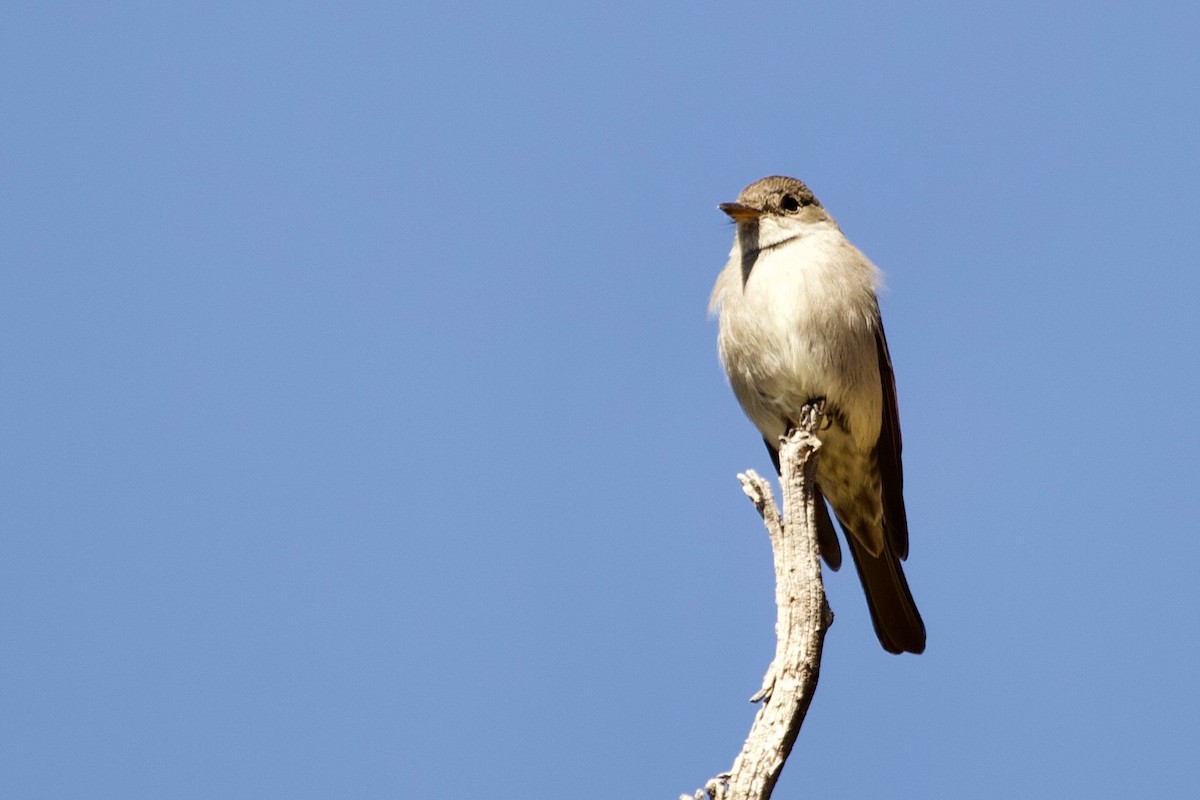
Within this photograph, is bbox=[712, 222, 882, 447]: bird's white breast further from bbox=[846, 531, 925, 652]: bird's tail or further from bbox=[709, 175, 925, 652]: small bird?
bbox=[846, 531, 925, 652]: bird's tail

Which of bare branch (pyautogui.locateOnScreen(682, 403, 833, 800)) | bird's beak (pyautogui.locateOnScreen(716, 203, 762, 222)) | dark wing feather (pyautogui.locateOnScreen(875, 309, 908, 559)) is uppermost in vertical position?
bird's beak (pyautogui.locateOnScreen(716, 203, 762, 222))

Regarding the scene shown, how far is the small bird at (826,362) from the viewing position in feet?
22.7

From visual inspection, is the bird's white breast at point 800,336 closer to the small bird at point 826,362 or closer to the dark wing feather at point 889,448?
the small bird at point 826,362

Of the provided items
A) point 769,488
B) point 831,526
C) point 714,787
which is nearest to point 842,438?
point 831,526

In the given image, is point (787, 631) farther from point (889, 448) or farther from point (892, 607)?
point (889, 448)

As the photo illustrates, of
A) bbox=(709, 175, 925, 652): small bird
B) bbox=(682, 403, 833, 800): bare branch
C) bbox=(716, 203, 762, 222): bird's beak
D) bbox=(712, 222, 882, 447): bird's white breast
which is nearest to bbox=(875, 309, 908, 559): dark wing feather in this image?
bbox=(709, 175, 925, 652): small bird

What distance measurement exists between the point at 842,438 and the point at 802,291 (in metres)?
0.80

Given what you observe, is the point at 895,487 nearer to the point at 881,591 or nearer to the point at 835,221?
the point at 881,591

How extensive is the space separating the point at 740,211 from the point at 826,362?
43.8 inches

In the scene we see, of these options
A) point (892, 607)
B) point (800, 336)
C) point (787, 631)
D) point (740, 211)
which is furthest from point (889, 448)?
point (787, 631)

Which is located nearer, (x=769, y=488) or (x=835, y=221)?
(x=769, y=488)

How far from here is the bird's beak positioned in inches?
297

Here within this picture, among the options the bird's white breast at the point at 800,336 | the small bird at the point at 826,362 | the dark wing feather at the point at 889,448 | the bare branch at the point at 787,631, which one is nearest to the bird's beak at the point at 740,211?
the small bird at the point at 826,362

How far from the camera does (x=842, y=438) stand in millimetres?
7180
